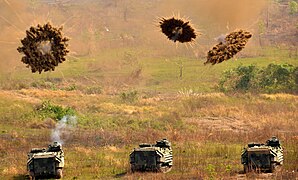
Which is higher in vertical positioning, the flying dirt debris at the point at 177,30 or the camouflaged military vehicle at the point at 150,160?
Result: the flying dirt debris at the point at 177,30

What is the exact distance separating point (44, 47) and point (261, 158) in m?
26.6

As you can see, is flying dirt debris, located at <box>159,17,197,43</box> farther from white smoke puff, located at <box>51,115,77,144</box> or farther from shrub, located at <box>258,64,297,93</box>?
→ shrub, located at <box>258,64,297,93</box>

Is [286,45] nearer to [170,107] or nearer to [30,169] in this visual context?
[170,107]

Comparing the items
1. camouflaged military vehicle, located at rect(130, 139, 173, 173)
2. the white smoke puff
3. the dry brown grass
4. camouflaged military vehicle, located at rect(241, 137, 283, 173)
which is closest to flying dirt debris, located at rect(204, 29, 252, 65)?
the dry brown grass

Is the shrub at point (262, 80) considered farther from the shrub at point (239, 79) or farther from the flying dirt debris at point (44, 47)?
the flying dirt debris at point (44, 47)

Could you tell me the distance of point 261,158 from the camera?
162ft

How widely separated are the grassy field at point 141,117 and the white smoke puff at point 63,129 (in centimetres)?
53

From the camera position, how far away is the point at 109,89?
126m

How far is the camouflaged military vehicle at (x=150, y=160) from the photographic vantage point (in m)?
49.6

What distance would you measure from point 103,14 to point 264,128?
87.2 metres

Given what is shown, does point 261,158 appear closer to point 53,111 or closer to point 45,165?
point 45,165

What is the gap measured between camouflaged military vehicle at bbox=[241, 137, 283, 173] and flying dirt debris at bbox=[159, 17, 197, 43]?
73.6 ft

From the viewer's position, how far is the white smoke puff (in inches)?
2694

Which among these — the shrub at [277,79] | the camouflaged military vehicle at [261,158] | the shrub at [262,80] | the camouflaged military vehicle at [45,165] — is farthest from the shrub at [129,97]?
the camouflaged military vehicle at [261,158]
